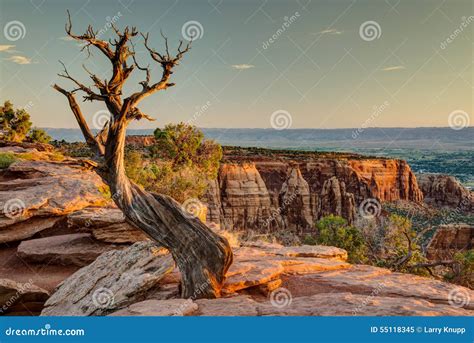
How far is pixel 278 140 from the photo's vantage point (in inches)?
4599

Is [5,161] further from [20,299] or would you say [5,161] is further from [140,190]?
[140,190]

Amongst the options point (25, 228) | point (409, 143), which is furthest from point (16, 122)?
point (409, 143)

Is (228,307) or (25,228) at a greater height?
(25,228)

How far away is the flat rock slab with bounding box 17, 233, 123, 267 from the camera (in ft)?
39.6

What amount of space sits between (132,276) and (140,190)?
1.67 meters

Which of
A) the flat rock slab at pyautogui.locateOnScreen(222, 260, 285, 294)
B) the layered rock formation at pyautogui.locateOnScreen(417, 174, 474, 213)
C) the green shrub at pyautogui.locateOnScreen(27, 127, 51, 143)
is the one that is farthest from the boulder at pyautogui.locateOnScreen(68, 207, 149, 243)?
the layered rock formation at pyautogui.locateOnScreen(417, 174, 474, 213)

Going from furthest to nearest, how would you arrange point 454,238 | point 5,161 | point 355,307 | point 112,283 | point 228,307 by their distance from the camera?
point 454,238
point 5,161
point 112,283
point 228,307
point 355,307

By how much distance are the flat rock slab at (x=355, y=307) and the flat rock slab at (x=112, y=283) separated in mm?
2329

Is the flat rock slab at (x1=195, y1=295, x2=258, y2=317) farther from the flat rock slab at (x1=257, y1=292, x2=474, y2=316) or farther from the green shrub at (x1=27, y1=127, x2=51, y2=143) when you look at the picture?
the green shrub at (x1=27, y1=127, x2=51, y2=143)

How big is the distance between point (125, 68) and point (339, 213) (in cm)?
5545

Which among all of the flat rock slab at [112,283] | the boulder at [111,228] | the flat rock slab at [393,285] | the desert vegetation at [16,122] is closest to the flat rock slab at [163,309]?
the flat rock slab at [112,283]

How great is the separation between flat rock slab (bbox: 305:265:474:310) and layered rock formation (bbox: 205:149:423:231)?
4608 centimetres

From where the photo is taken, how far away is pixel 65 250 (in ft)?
40.3

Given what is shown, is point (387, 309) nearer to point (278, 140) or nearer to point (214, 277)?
point (214, 277)
